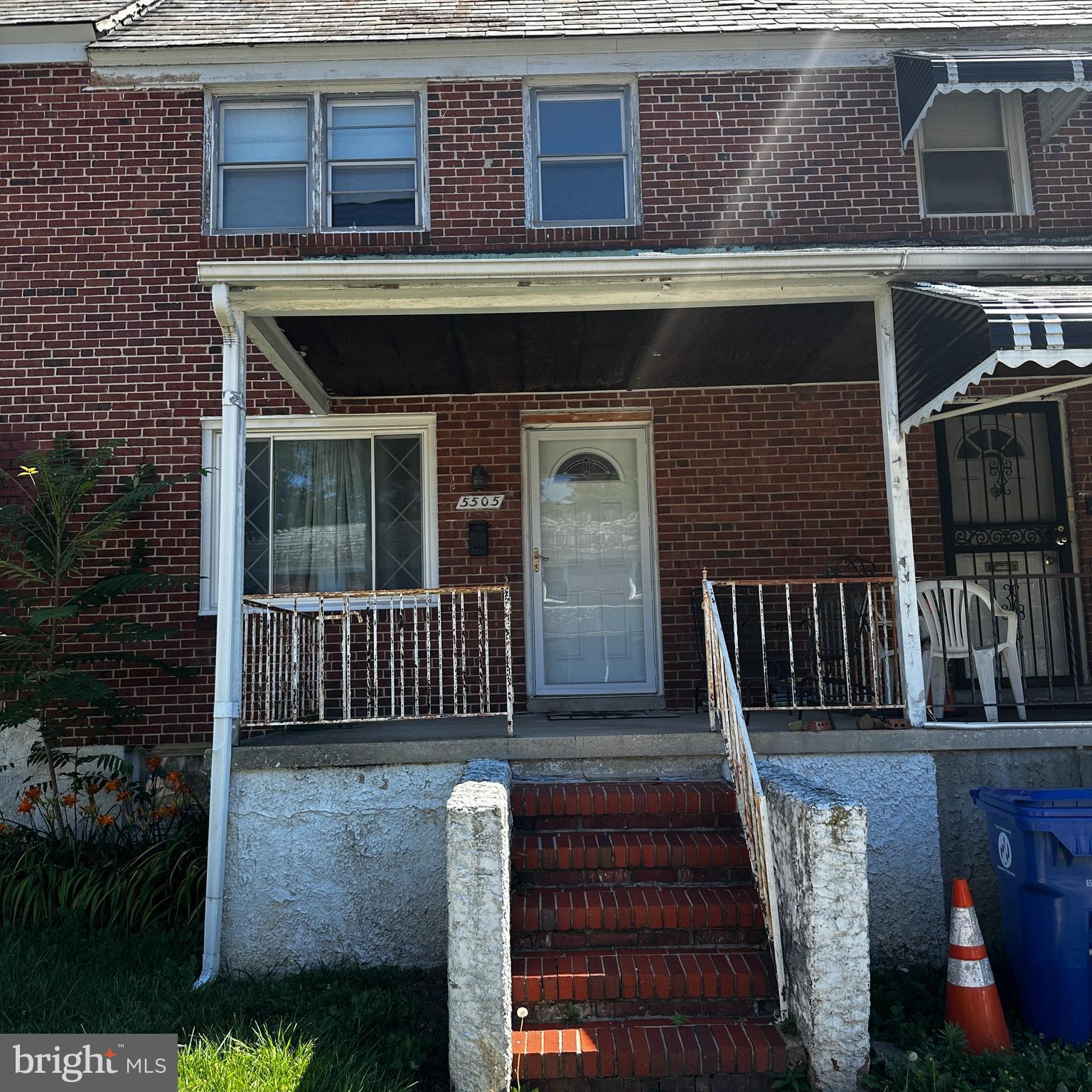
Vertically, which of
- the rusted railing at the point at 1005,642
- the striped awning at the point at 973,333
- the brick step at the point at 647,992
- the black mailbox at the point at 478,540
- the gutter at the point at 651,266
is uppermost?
the gutter at the point at 651,266

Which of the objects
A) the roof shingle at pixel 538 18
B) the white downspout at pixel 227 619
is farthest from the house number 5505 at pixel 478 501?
the roof shingle at pixel 538 18

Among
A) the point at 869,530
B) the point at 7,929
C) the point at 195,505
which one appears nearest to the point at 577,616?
the point at 869,530

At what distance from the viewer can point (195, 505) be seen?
7.96 meters

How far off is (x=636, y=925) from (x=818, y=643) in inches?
105

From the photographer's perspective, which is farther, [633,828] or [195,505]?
[195,505]

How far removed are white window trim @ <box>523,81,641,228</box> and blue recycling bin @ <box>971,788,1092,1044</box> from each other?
5507 millimetres

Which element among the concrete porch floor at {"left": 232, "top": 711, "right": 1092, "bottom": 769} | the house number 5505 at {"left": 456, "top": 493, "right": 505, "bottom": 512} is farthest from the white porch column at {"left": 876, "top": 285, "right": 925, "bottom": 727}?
the house number 5505 at {"left": 456, "top": 493, "right": 505, "bottom": 512}

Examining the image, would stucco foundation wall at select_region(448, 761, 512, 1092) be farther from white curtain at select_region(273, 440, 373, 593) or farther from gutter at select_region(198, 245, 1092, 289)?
white curtain at select_region(273, 440, 373, 593)

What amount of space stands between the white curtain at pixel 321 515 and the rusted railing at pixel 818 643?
116 inches

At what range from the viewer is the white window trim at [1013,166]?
830 cm

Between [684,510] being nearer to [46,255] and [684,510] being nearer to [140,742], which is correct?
[140,742]

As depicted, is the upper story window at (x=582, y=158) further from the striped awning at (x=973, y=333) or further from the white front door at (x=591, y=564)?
the striped awning at (x=973, y=333)

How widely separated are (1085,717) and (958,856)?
56.4 inches

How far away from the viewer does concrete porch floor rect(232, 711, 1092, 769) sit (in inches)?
211
